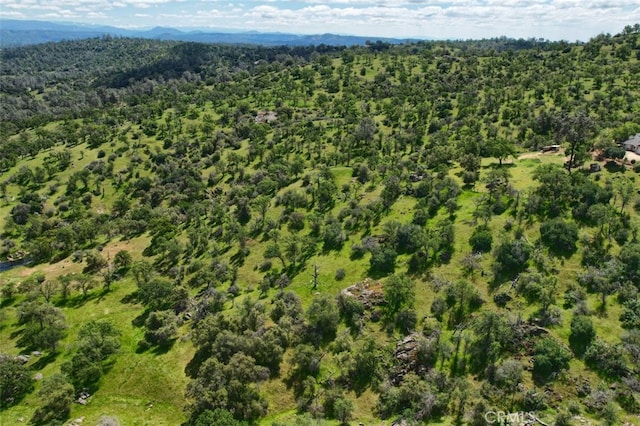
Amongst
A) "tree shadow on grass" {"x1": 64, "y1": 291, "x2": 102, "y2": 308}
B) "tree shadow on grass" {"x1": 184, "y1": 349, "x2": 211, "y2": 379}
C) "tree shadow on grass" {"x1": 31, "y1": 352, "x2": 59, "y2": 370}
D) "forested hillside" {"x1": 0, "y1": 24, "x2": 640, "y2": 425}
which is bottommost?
"tree shadow on grass" {"x1": 31, "y1": 352, "x2": 59, "y2": 370}

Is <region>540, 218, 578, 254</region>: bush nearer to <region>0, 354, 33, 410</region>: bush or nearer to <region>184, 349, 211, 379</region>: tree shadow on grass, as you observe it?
<region>184, 349, 211, 379</region>: tree shadow on grass

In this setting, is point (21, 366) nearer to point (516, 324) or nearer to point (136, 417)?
point (136, 417)

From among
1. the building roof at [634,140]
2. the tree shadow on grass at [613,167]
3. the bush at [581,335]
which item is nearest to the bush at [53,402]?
the bush at [581,335]

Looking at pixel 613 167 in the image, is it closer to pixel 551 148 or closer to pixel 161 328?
pixel 551 148

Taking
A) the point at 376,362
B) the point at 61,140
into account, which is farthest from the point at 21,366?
the point at 61,140

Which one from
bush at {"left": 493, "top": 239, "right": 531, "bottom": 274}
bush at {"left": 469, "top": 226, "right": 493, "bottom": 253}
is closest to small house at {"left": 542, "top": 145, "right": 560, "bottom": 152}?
bush at {"left": 469, "top": 226, "right": 493, "bottom": 253}
